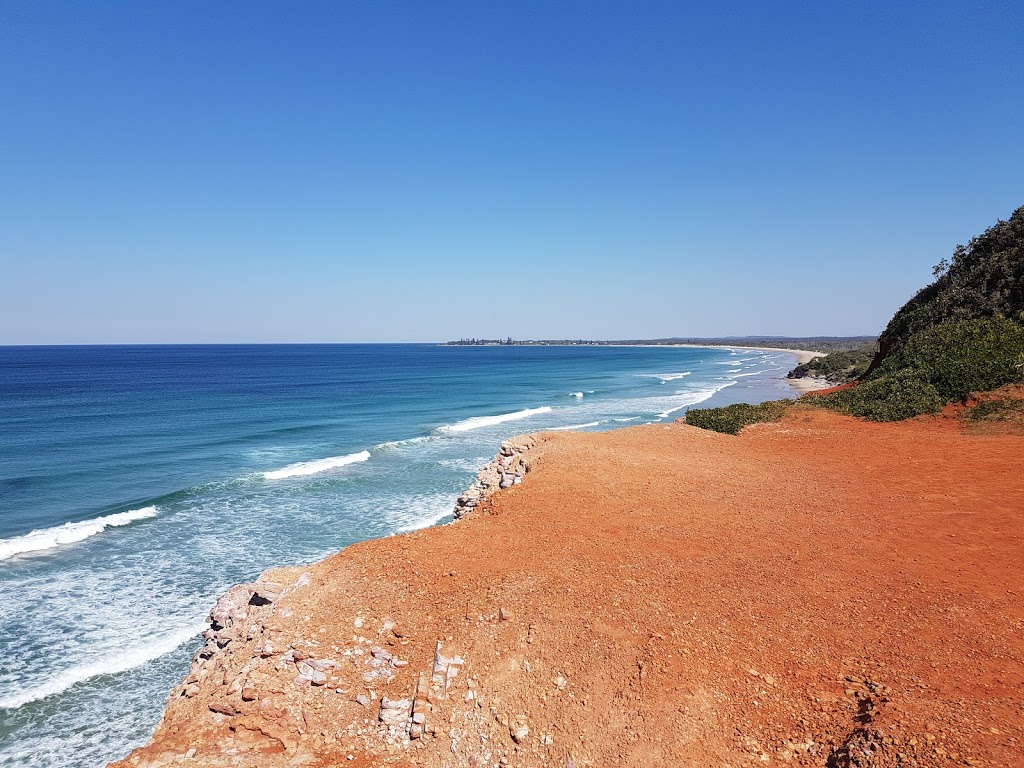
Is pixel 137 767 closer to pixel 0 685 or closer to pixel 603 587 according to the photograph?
pixel 603 587

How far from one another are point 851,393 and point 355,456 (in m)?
26.1

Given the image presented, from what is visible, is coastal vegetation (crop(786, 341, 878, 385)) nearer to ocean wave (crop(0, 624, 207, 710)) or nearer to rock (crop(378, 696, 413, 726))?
rock (crop(378, 696, 413, 726))

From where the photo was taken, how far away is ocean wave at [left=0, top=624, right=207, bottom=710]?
10.6 metres

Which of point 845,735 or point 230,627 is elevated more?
point 845,735

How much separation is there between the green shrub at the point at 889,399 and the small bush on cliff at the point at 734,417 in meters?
2.28

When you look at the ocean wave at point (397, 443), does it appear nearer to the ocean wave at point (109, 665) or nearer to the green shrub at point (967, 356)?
the ocean wave at point (109, 665)

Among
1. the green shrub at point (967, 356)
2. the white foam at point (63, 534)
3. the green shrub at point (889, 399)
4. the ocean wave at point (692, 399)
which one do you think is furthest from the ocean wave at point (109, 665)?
the ocean wave at point (692, 399)

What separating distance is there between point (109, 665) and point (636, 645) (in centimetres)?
1188

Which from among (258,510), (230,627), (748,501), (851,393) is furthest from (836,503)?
(258,510)

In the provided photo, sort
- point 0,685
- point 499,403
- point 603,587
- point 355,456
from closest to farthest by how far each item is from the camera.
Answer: point 603,587 → point 0,685 → point 355,456 → point 499,403

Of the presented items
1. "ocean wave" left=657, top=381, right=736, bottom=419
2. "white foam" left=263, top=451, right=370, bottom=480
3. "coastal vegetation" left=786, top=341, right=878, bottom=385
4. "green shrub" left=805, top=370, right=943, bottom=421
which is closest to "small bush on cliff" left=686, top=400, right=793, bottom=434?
"green shrub" left=805, top=370, right=943, bottom=421

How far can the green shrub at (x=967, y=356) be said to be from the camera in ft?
68.3

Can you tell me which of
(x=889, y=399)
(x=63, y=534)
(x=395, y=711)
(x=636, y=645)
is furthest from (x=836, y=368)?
(x=63, y=534)

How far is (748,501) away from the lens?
1276cm
